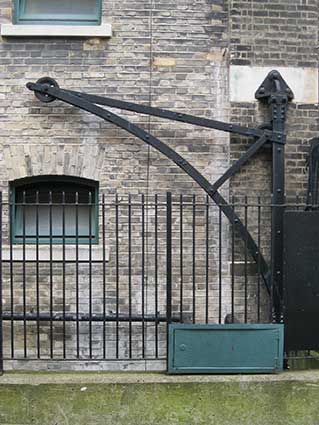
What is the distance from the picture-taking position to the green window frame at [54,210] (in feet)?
22.4

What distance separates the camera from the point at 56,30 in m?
6.86

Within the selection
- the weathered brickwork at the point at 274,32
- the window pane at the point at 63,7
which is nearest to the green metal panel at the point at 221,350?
the weathered brickwork at the point at 274,32

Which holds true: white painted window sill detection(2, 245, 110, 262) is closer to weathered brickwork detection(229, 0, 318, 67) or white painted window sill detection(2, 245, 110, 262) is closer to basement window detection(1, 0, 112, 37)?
basement window detection(1, 0, 112, 37)

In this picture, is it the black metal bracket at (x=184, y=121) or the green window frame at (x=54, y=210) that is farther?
the green window frame at (x=54, y=210)

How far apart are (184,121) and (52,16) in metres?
2.11

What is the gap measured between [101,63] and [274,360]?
3893mm

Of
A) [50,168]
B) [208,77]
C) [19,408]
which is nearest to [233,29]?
[208,77]

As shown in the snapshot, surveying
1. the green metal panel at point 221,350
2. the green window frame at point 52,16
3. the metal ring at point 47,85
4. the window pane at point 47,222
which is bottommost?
the green metal panel at point 221,350

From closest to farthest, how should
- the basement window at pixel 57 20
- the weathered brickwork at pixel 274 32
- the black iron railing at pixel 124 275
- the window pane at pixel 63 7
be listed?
the black iron railing at pixel 124 275, the basement window at pixel 57 20, the weathered brickwork at pixel 274 32, the window pane at pixel 63 7

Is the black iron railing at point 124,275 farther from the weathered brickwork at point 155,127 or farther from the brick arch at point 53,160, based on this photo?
the brick arch at point 53,160

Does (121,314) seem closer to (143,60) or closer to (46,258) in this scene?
(46,258)

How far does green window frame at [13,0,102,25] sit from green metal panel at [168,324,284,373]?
150 inches

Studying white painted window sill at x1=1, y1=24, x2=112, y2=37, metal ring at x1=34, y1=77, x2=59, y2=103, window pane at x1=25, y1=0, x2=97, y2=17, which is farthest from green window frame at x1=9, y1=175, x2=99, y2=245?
window pane at x1=25, y1=0, x2=97, y2=17

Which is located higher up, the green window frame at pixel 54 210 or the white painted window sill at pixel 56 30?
the white painted window sill at pixel 56 30
